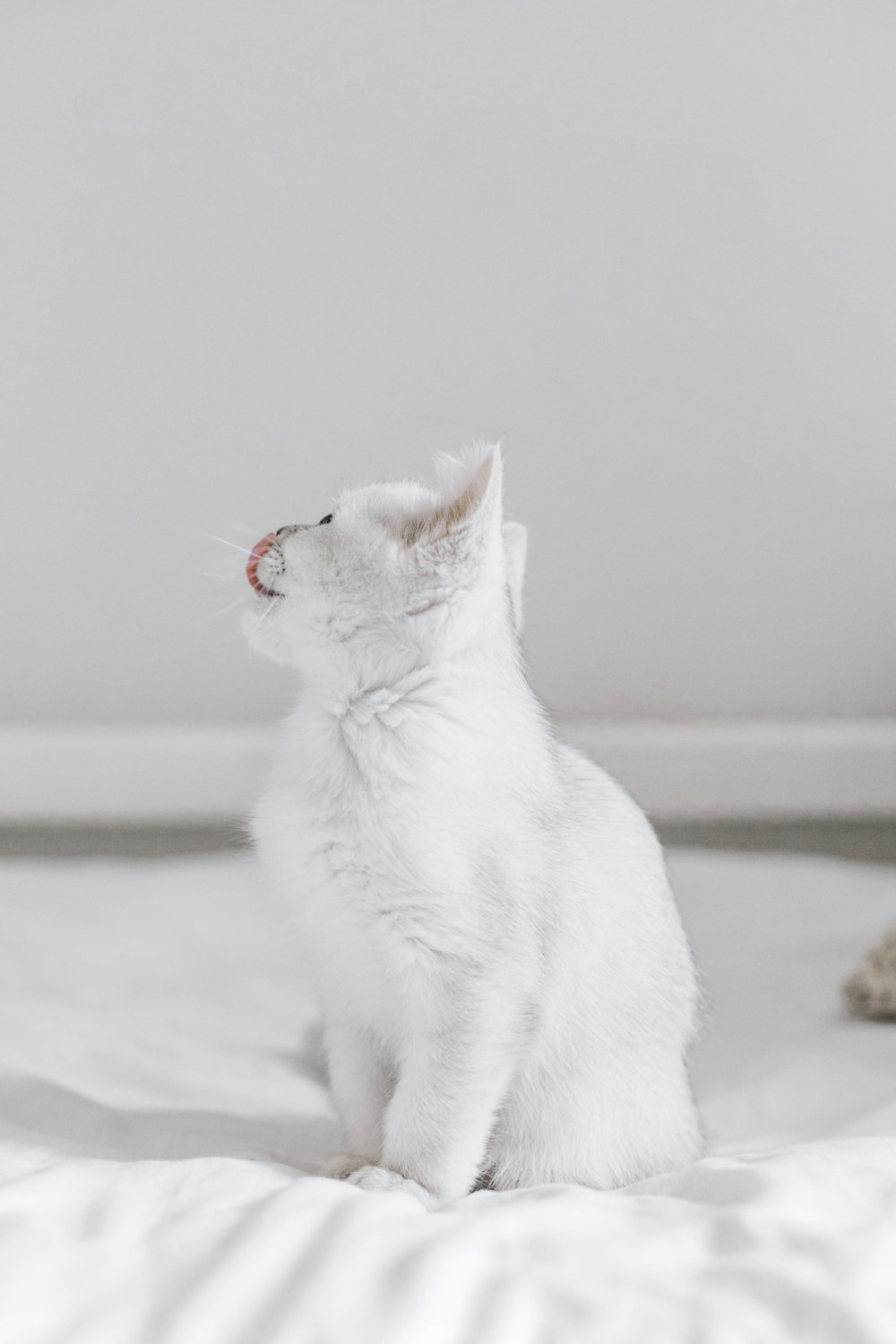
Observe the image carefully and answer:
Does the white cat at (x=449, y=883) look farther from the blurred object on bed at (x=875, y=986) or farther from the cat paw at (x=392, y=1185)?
the blurred object on bed at (x=875, y=986)

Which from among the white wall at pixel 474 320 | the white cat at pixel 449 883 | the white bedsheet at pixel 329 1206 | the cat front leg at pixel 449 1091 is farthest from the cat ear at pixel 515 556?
the white wall at pixel 474 320

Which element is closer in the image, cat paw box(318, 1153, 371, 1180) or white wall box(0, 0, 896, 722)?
cat paw box(318, 1153, 371, 1180)

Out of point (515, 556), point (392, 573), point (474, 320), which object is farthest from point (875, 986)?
point (474, 320)

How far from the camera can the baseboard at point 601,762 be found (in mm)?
1808

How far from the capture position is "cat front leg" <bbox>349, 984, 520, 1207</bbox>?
0.77m

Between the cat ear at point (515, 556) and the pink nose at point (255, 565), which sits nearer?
the pink nose at point (255, 565)

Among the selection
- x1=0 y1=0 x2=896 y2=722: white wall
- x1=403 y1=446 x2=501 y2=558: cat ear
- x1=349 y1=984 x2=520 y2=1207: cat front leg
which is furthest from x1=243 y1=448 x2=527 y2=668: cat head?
x1=0 y1=0 x2=896 y2=722: white wall

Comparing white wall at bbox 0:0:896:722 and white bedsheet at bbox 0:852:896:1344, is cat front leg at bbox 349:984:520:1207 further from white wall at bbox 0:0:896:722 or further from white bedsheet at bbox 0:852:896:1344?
white wall at bbox 0:0:896:722

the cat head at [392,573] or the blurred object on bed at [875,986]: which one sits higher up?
the cat head at [392,573]

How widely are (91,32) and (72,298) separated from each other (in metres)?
0.34

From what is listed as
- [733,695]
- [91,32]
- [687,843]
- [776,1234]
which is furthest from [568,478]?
[776,1234]

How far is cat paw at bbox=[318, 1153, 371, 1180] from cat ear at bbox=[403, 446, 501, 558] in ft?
1.33

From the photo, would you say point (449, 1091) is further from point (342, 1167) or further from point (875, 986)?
point (875, 986)

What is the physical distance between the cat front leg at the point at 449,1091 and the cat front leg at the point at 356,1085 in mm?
84
